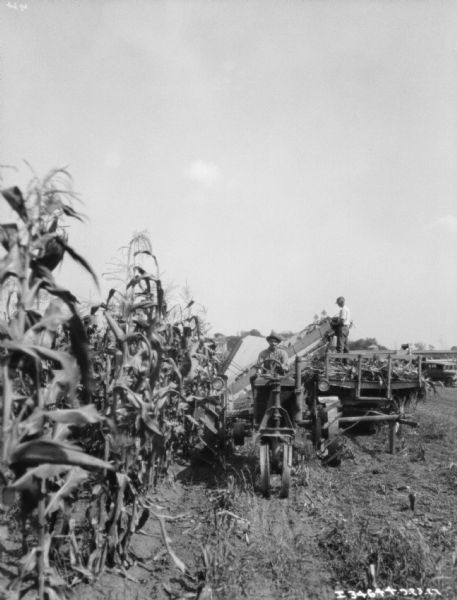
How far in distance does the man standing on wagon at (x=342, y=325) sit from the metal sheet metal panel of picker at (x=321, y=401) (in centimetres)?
46

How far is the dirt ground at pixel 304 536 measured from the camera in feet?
11.3

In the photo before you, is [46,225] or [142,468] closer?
[46,225]

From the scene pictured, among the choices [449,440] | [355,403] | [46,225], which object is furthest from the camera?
[449,440]

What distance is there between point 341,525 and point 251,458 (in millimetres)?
2894

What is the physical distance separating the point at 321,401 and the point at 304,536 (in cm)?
293

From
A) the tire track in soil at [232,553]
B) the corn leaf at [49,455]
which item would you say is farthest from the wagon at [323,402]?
the corn leaf at [49,455]

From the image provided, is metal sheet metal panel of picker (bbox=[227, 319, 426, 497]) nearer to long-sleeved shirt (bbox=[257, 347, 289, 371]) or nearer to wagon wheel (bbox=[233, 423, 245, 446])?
wagon wheel (bbox=[233, 423, 245, 446])

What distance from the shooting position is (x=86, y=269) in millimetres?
2633

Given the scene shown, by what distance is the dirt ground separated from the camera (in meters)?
3.44

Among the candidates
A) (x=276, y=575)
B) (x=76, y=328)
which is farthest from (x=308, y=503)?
(x=76, y=328)

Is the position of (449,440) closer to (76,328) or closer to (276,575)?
(276,575)

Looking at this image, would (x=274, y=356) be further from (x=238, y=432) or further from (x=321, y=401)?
(x=238, y=432)

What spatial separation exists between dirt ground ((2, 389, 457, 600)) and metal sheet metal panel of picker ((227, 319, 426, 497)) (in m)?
0.39

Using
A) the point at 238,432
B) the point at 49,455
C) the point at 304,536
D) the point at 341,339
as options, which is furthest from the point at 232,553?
the point at 341,339
